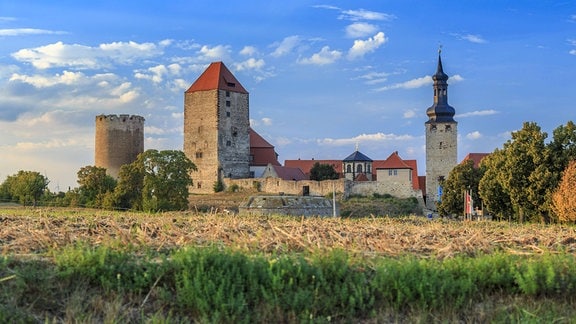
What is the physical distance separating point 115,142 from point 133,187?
18.9 metres

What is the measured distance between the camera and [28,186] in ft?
163

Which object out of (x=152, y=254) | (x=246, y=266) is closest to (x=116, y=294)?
(x=152, y=254)

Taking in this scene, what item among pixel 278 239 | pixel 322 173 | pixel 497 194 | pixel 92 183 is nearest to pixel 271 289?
pixel 278 239

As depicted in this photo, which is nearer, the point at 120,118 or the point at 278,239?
the point at 278,239

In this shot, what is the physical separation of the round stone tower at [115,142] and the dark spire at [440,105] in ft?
106

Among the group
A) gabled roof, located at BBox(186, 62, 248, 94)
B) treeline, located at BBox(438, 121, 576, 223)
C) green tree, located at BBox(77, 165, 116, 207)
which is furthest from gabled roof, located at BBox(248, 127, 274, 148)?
treeline, located at BBox(438, 121, 576, 223)

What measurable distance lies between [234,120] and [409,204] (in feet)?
66.2

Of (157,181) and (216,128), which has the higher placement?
(216,128)

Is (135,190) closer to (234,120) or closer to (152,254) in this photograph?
(234,120)

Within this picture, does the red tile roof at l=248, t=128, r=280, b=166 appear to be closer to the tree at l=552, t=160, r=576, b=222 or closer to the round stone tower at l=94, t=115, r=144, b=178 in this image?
the round stone tower at l=94, t=115, r=144, b=178

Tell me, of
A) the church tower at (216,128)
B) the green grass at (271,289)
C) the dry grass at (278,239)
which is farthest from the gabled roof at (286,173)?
the green grass at (271,289)

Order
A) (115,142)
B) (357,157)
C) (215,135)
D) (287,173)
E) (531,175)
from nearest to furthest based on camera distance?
1. (531,175)
2. (115,142)
3. (215,135)
4. (287,173)
5. (357,157)

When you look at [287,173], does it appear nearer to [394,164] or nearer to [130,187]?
[394,164]

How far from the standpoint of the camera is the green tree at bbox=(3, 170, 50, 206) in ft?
162
